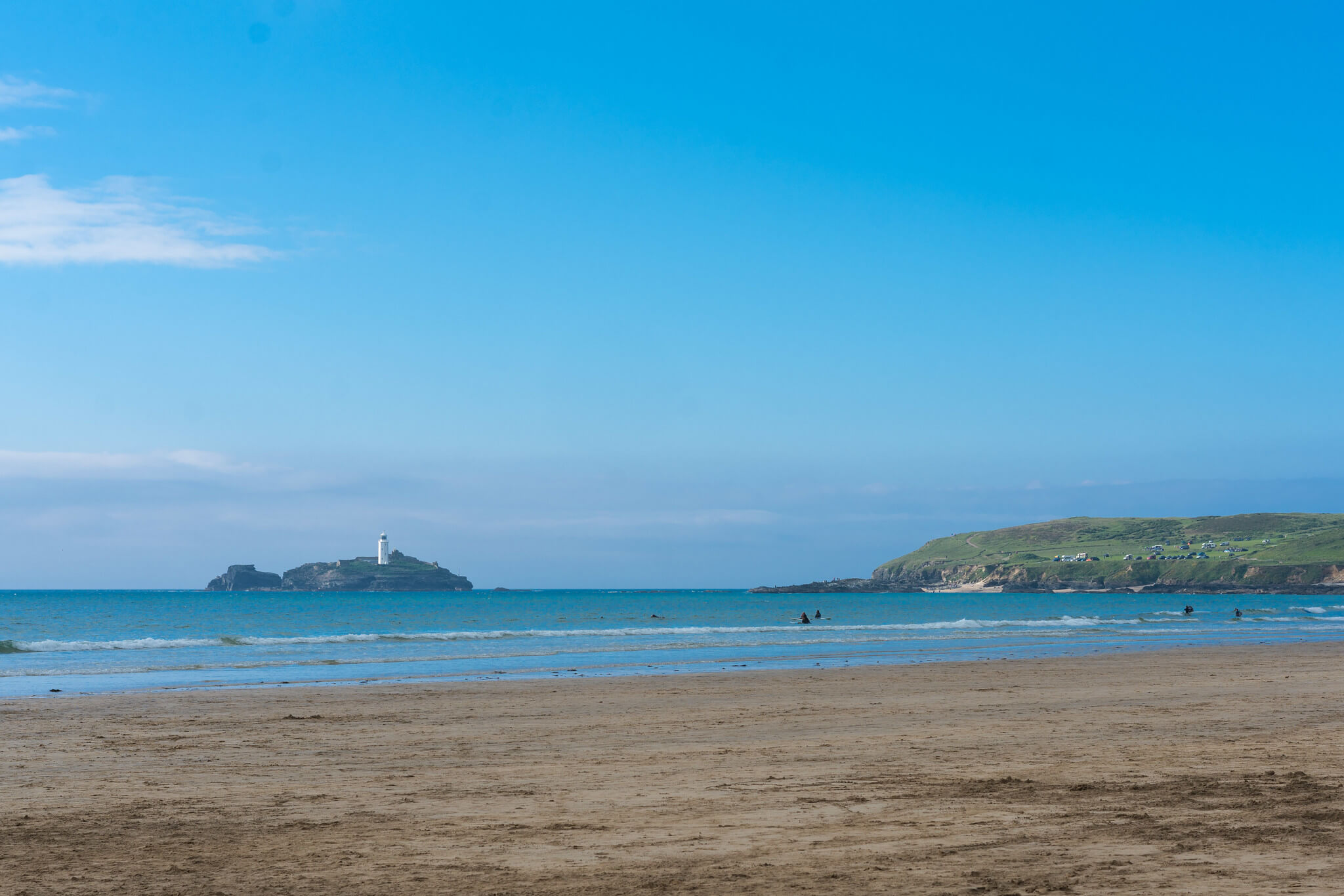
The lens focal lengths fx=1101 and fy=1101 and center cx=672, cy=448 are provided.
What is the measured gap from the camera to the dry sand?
802cm

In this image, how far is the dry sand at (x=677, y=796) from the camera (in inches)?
316

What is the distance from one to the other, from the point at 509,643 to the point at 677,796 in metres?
38.0

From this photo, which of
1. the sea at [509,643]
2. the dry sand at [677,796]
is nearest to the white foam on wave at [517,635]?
the sea at [509,643]

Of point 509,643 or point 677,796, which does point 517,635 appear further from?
point 677,796

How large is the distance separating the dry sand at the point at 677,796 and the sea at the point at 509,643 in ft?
32.8

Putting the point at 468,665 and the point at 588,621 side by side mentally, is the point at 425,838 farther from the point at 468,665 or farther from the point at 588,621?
the point at 588,621

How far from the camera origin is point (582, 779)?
40.9ft

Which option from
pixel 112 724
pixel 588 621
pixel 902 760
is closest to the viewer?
pixel 902 760

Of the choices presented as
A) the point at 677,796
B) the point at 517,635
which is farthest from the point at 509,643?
the point at 677,796

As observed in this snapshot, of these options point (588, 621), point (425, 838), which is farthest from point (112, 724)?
point (588, 621)

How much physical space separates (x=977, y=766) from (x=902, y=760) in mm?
991

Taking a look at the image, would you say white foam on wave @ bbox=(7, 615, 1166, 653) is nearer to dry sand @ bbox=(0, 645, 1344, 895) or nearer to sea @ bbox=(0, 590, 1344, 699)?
sea @ bbox=(0, 590, 1344, 699)

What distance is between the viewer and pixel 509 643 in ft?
158

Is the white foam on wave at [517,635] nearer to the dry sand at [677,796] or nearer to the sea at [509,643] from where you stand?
the sea at [509,643]
